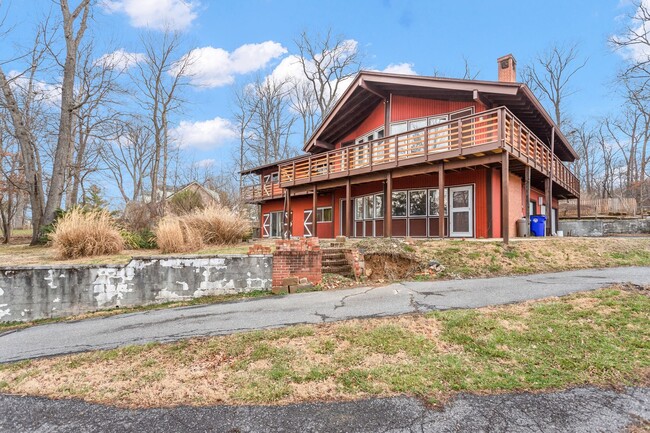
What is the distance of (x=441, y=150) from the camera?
11617mm

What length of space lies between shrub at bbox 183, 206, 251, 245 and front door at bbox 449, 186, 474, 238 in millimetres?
8222

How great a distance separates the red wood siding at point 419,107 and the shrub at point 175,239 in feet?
33.4

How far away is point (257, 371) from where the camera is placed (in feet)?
11.2

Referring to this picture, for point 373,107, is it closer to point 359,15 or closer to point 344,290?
point 359,15

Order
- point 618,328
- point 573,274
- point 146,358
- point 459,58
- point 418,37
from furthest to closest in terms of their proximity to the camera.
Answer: point 459,58
point 418,37
point 573,274
point 618,328
point 146,358

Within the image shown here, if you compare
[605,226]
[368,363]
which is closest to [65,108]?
[368,363]

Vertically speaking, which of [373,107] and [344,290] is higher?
[373,107]

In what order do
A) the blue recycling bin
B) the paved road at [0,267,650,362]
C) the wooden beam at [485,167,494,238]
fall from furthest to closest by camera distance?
the blue recycling bin, the wooden beam at [485,167,494,238], the paved road at [0,267,650,362]

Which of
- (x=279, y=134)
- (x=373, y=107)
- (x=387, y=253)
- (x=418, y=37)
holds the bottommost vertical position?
(x=387, y=253)

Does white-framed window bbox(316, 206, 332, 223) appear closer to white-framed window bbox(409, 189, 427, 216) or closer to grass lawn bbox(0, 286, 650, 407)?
white-framed window bbox(409, 189, 427, 216)

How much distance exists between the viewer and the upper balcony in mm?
10508

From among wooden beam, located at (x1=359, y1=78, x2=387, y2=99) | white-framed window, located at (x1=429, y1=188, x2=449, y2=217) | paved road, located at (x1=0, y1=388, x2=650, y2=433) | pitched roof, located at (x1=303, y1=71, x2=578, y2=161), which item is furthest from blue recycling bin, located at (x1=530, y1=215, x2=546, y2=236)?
paved road, located at (x1=0, y1=388, x2=650, y2=433)

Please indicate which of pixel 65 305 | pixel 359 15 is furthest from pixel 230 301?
pixel 359 15

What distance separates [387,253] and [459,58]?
3104 centimetres
